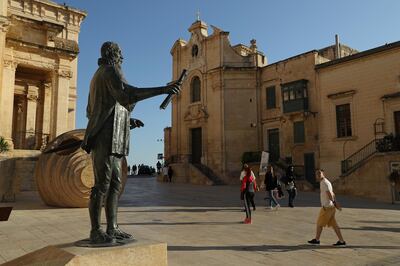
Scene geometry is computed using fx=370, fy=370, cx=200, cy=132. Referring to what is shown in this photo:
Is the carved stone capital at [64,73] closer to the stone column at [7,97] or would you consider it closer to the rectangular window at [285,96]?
the stone column at [7,97]

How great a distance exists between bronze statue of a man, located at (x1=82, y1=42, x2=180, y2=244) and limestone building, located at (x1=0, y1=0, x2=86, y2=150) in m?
16.7

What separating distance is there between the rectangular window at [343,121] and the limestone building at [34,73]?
17855 mm

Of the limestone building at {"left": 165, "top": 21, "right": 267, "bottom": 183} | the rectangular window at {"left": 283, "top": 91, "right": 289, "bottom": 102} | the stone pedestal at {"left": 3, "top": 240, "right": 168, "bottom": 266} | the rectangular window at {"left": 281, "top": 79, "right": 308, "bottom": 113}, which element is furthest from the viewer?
the limestone building at {"left": 165, "top": 21, "right": 267, "bottom": 183}

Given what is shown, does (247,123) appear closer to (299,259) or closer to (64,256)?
(299,259)

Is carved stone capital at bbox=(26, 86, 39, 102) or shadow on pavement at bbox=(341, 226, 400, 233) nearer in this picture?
shadow on pavement at bbox=(341, 226, 400, 233)

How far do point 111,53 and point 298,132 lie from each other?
24925 mm

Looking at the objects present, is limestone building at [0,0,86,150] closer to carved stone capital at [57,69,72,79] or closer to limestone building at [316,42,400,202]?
carved stone capital at [57,69,72,79]

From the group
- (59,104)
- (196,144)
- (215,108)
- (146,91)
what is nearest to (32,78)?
(59,104)

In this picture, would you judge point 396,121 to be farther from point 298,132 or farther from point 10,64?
point 10,64

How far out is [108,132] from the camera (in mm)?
4293

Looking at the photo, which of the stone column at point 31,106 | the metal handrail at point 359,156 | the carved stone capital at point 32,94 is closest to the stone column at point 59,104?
the stone column at point 31,106

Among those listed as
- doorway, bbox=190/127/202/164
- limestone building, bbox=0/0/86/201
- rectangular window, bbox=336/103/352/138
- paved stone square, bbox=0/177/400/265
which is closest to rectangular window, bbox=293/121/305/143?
rectangular window, bbox=336/103/352/138

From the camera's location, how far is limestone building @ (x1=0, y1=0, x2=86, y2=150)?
2042 cm

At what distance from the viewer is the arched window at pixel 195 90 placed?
115ft
